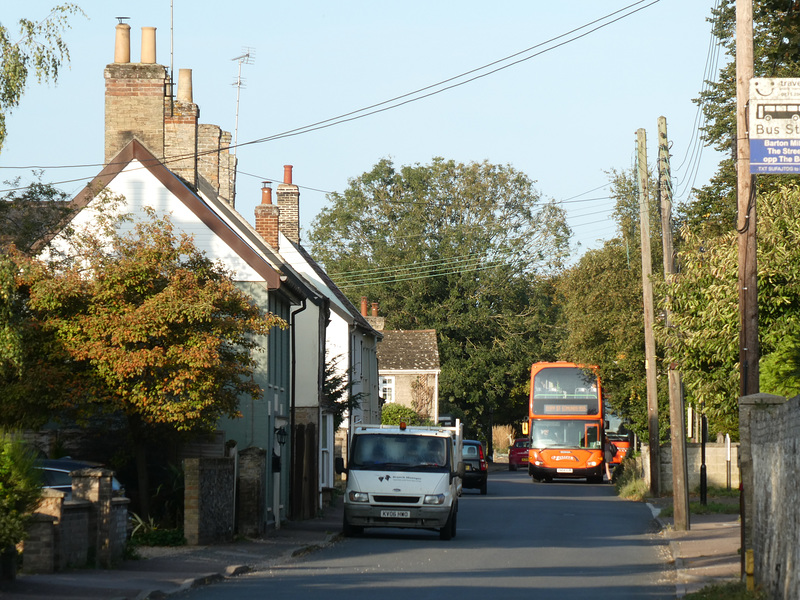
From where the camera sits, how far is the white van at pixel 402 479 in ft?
74.5

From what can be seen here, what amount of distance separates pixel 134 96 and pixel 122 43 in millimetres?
1271

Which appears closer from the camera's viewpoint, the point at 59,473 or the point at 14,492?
the point at 14,492

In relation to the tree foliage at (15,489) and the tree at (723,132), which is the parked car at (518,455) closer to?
the tree at (723,132)

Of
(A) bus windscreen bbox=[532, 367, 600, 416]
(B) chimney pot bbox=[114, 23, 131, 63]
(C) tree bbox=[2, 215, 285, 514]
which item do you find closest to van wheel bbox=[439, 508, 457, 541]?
(C) tree bbox=[2, 215, 285, 514]

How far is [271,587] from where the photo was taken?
48.9 feet

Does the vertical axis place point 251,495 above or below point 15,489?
below

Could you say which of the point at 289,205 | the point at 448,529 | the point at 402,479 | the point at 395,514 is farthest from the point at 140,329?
the point at 289,205

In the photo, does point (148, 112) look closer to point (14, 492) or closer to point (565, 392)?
point (14, 492)

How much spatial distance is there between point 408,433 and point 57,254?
725 centimetres

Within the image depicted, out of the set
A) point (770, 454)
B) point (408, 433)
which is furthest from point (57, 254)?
point (770, 454)

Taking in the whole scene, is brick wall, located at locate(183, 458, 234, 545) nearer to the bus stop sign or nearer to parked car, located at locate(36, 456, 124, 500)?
parked car, located at locate(36, 456, 124, 500)

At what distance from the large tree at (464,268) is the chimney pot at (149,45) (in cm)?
4268

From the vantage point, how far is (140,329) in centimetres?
1983

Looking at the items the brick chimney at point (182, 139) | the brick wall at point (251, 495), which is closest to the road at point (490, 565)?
the brick wall at point (251, 495)
